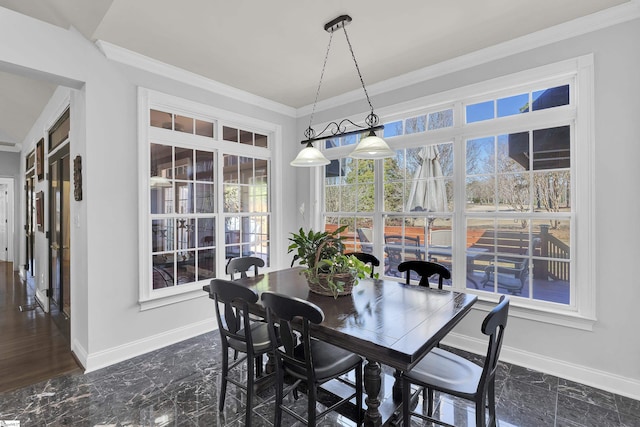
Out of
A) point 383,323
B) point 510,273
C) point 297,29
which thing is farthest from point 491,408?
point 297,29

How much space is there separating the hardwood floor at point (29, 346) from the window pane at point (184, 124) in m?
2.54

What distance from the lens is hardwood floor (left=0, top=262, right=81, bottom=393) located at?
2658 mm

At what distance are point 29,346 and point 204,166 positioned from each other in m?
2.63

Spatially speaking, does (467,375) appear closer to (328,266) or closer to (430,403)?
(430,403)

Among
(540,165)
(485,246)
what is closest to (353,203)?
(485,246)

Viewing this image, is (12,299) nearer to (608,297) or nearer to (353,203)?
(353,203)

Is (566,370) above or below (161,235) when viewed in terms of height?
below

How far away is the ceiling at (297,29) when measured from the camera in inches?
90.5

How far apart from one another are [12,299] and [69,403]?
405 centimetres

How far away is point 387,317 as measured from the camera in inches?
70.2

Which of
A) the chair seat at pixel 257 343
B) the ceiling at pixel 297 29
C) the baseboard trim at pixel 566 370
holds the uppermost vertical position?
the ceiling at pixel 297 29

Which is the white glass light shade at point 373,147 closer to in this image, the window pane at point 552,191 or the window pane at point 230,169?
the window pane at point 552,191

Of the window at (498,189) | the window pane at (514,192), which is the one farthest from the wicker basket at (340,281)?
the window pane at (514,192)

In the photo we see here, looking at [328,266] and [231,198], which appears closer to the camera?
[328,266]
